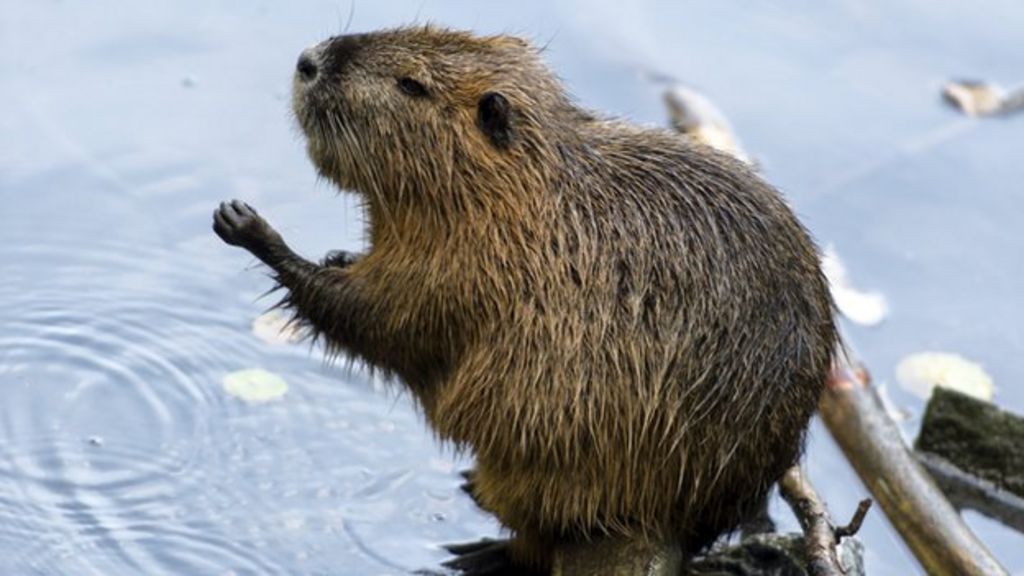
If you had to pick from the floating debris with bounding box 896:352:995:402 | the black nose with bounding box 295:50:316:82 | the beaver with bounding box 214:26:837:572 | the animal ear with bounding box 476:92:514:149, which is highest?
the floating debris with bounding box 896:352:995:402

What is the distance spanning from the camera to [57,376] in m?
5.61

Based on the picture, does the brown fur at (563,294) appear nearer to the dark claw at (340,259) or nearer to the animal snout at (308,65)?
the animal snout at (308,65)

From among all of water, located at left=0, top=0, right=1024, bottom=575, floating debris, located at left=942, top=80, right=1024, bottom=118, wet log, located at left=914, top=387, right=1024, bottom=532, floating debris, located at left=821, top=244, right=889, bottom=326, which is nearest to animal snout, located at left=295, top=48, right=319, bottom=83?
water, located at left=0, top=0, right=1024, bottom=575

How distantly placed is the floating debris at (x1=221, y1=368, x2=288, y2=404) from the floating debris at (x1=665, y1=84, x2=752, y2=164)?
1630mm

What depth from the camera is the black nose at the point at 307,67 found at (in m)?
4.92

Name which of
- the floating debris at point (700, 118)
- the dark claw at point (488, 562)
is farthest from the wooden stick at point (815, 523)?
the floating debris at point (700, 118)

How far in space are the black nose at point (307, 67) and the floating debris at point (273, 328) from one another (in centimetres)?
106

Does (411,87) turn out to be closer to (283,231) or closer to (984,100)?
(283,231)

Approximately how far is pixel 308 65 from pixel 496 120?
45 cm

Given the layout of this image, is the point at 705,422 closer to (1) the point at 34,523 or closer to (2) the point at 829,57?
(1) the point at 34,523

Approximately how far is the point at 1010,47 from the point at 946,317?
165 cm

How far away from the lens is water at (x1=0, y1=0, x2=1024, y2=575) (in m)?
5.30

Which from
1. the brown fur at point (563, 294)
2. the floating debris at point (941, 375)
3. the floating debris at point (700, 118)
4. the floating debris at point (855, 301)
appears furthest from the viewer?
the floating debris at point (700, 118)

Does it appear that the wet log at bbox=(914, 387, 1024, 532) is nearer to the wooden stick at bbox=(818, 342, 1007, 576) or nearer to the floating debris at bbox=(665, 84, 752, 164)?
the wooden stick at bbox=(818, 342, 1007, 576)
